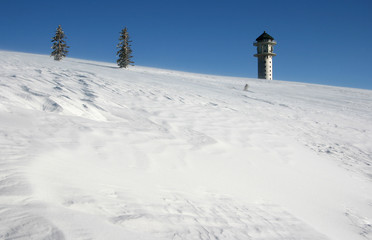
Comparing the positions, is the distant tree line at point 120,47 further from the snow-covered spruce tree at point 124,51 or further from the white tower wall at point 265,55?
the white tower wall at point 265,55

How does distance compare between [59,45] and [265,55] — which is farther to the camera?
[265,55]

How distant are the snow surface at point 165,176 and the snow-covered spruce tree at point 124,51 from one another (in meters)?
19.4

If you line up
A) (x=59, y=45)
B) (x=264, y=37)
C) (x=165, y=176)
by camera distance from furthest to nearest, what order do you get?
(x=264, y=37) → (x=59, y=45) → (x=165, y=176)

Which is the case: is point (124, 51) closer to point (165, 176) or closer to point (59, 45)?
point (59, 45)

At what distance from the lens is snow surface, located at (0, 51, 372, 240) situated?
204cm

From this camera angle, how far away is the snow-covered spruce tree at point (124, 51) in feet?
84.3

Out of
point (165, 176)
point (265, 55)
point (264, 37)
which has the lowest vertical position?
point (165, 176)

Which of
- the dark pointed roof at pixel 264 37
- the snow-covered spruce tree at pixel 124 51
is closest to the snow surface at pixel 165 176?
the snow-covered spruce tree at pixel 124 51

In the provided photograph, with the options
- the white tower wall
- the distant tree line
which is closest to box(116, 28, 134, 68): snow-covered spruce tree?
the distant tree line

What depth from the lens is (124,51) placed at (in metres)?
26.2

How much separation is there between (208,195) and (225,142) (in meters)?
2.53

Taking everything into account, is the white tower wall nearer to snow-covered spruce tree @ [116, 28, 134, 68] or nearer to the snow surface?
snow-covered spruce tree @ [116, 28, 134, 68]

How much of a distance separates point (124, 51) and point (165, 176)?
24903 mm

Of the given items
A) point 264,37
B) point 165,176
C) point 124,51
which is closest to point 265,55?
point 264,37
